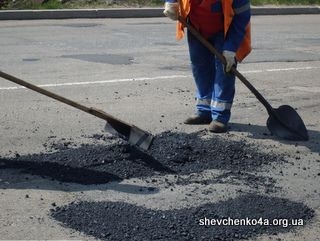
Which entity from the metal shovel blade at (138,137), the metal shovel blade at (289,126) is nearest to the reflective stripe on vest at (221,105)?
the metal shovel blade at (289,126)

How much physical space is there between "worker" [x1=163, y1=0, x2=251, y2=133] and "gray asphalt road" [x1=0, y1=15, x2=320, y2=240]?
0.83 feet

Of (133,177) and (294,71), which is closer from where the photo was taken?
(133,177)

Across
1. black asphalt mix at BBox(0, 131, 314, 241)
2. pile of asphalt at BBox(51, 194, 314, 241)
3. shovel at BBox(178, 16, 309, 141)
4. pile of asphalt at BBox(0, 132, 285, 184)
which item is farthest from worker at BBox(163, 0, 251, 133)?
pile of asphalt at BBox(51, 194, 314, 241)

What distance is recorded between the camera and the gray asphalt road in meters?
5.00

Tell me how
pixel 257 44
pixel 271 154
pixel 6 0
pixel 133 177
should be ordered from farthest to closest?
pixel 6 0, pixel 257 44, pixel 271 154, pixel 133 177

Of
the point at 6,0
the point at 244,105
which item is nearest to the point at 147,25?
the point at 6,0

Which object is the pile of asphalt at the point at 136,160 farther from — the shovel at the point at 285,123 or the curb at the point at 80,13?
the curb at the point at 80,13

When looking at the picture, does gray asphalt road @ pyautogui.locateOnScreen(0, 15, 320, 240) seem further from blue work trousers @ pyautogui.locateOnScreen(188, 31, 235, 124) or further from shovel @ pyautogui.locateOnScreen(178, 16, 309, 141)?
blue work trousers @ pyautogui.locateOnScreen(188, 31, 235, 124)

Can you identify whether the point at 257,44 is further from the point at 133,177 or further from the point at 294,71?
the point at 133,177

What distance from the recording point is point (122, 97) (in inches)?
321

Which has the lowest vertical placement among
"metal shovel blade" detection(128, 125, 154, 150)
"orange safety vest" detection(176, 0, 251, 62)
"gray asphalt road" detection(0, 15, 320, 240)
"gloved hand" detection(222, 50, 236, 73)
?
"gray asphalt road" detection(0, 15, 320, 240)

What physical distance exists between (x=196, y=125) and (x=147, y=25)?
881 centimetres

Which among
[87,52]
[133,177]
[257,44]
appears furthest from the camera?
[257,44]

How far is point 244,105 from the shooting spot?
796 centimetres
